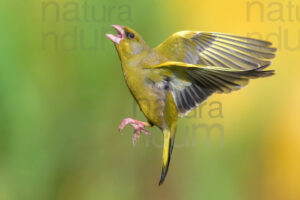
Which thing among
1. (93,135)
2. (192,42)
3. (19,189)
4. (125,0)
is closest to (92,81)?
(93,135)

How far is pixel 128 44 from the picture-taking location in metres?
1.81

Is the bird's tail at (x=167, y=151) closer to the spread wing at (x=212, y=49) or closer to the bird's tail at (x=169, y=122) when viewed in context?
the bird's tail at (x=169, y=122)

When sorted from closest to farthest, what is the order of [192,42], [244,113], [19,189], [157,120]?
1. [157,120]
2. [192,42]
3. [19,189]
4. [244,113]

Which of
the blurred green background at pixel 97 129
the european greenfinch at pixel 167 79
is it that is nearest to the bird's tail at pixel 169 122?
the european greenfinch at pixel 167 79

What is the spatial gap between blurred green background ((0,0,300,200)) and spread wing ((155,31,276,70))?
0.68 meters

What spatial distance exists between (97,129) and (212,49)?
2.95ft

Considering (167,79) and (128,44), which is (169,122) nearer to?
(167,79)

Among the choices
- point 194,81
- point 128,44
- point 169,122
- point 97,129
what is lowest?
point 97,129

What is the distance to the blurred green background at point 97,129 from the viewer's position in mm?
2582

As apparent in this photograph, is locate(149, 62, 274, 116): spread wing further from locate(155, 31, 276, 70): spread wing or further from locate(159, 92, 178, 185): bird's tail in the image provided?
locate(155, 31, 276, 70): spread wing

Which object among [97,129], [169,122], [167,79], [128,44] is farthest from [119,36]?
[97,129]

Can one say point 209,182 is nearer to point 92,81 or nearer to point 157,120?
point 92,81

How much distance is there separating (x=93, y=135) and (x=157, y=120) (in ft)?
2.94

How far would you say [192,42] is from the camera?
1.98 meters
